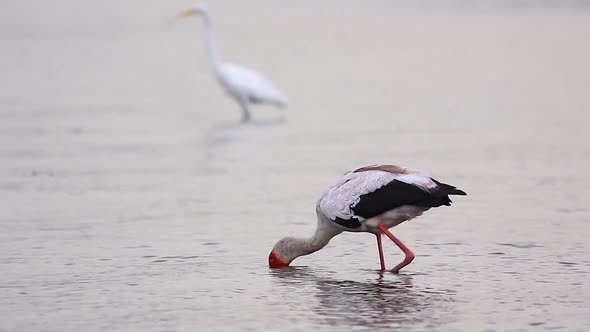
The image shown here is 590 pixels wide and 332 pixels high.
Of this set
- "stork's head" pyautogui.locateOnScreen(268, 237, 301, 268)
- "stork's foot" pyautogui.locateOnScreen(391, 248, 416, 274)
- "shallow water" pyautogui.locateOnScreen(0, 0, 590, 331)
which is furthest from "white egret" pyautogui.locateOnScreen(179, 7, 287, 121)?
"stork's foot" pyautogui.locateOnScreen(391, 248, 416, 274)

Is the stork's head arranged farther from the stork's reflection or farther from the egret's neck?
the egret's neck

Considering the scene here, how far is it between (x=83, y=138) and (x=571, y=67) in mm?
9613

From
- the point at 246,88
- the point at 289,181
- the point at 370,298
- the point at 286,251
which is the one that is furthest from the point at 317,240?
the point at 246,88

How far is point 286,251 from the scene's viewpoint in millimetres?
8664

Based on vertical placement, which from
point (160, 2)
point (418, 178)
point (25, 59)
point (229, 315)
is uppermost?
point (160, 2)

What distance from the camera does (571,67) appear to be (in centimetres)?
2217

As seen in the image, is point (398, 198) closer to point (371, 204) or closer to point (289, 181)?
point (371, 204)

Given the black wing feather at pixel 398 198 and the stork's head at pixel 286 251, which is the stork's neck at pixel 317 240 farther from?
the black wing feather at pixel 398 198

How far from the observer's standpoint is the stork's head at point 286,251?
8.66m

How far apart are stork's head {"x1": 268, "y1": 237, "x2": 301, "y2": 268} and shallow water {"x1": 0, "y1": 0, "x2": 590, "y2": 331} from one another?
0.28 ft

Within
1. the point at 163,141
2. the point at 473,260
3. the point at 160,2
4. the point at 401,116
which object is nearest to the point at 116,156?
the point at 163,141

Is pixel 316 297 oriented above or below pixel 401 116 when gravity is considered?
below

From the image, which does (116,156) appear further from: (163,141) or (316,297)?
(316,297)

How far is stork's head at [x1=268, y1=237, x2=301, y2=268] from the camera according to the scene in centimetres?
866
